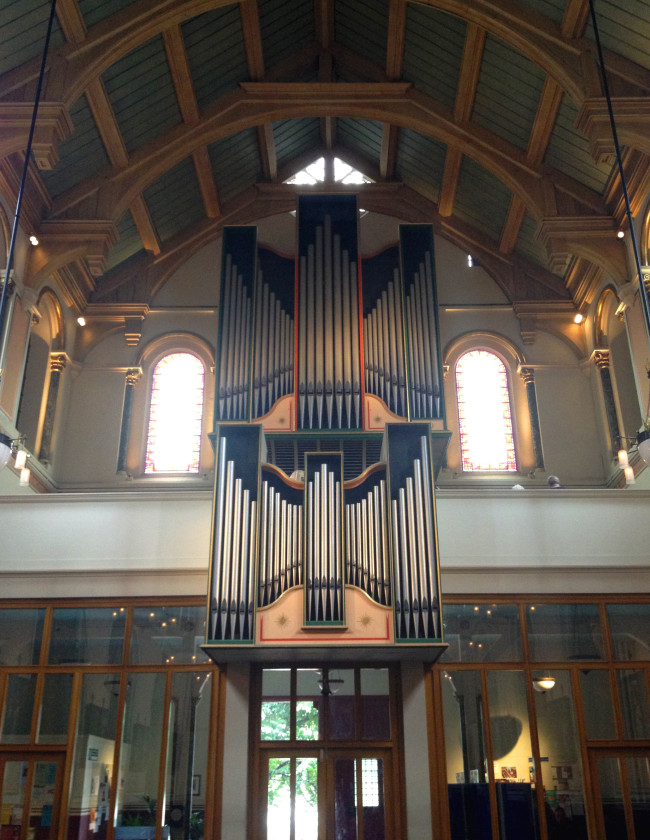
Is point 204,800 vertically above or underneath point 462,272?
underneath

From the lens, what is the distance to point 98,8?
10570mm

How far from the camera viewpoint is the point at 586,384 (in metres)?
14.6

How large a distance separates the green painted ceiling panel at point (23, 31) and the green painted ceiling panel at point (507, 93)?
5.68 m

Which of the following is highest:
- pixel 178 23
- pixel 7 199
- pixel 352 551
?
pixel 178 23

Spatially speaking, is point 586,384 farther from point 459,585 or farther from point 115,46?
point 115,46

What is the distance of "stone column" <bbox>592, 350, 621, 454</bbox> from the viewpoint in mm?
13609

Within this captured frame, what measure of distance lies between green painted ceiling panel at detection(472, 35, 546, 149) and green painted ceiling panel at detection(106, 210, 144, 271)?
5759mm

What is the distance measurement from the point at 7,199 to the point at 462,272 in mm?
7846

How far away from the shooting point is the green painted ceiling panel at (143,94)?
11.6m

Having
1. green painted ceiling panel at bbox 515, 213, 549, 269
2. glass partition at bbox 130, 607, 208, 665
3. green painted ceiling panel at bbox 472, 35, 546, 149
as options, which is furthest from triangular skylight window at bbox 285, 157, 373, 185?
glass partition at bbox 130, 607, 208, 665

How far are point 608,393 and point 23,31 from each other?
9.85m

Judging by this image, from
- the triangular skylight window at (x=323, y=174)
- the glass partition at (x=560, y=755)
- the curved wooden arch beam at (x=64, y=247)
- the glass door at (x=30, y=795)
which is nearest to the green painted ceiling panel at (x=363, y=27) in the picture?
the triangular skylight window at (x=323, y=174)

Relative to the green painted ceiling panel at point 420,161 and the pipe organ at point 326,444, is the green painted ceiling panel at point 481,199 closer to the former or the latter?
the green painted ceiling panel at point 420,161

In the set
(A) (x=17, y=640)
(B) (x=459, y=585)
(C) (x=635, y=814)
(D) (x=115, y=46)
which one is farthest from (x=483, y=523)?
(D) (x=115, y=46)
